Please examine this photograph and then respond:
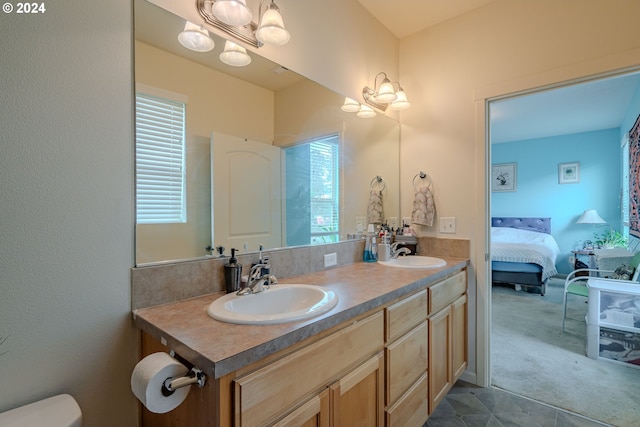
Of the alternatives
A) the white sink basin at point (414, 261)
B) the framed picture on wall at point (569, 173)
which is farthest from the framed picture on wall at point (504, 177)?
the white sink basin at point (414, 261)

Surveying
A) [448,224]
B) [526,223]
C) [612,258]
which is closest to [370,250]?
[448,224]

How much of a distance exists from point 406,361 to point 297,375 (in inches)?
30.0

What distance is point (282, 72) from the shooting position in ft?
5.32

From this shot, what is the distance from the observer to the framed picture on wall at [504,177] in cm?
609

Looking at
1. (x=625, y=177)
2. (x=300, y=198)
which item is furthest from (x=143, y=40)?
(x=625, y=177)

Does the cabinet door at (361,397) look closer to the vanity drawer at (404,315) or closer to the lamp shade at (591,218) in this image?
the vanity drawer at (404,315)

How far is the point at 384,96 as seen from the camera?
219cm

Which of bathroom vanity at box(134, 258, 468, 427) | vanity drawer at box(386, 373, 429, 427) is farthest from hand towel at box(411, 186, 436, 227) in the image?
vanity drawer at box(386, 373, 429, 427)

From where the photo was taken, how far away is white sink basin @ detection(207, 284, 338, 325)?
0.96 m

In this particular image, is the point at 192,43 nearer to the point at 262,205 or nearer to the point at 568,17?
the point at 262,205

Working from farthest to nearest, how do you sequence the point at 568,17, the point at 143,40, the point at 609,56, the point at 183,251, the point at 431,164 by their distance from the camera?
1. the point at 431,164
2. the point at 568,17
3. the point at 609,56
4. the point at 183,251
5. the point at 143,40

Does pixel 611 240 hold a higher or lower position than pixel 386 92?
lower

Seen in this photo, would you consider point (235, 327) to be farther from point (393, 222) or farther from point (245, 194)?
point (393, 222)

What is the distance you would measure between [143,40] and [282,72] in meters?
0.68
